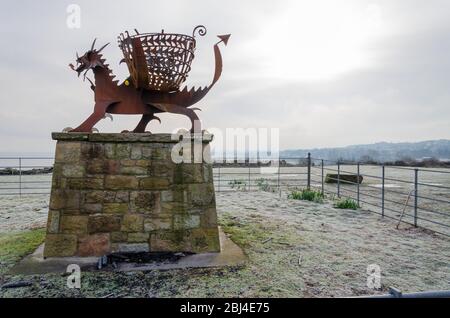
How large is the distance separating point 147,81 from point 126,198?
1551 mm

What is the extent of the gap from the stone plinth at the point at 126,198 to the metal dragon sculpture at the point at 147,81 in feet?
1.48

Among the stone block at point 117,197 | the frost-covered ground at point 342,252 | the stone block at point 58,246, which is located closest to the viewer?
the frost-covered ground at point 342,252

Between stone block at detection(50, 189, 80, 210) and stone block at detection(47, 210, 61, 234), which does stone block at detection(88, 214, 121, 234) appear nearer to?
stone block at detection(50, 189, 80, 210)

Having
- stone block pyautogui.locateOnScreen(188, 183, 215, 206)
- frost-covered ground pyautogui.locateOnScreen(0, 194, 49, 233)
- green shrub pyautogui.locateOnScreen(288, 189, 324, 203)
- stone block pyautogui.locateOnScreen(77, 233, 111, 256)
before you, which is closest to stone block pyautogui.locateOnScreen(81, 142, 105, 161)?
stone block pyautogui.locateOnScreen(77, 233, 111, 256)

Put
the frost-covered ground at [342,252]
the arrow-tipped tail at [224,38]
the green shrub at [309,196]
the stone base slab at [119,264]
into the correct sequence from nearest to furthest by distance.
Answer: the frost-covered ground at [342,252], the stone base slab at [119,264], the arrow-tipped tail at [224,38], the green shrub at [309,196]

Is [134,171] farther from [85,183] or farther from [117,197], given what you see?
[85,183]

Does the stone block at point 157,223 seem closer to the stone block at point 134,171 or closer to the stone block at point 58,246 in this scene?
the stone block at point 134,171

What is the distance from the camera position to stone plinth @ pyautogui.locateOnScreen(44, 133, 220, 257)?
13.7ft

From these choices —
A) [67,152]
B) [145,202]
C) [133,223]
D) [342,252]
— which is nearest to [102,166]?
[67,152]

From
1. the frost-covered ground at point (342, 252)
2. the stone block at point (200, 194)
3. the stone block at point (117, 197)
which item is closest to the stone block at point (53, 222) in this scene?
the stone block at point (117, 197)

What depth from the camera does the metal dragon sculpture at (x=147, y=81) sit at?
4.32 metres

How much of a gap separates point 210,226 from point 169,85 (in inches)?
78.1

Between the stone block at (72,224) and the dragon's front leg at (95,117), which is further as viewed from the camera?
the dragon's front leg at (95,117)
